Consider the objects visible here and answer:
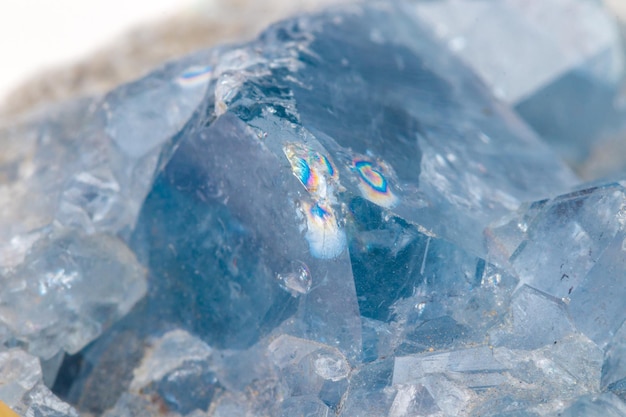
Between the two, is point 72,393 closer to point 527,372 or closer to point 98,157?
point 98,157

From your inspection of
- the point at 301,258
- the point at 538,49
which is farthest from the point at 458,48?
the point at 301,258

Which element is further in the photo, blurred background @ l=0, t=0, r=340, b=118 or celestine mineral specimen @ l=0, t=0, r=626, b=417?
blurred background @ l=0, t=0, r=340, b=118

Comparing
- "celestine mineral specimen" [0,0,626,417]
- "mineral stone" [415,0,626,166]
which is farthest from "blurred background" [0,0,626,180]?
"celestine mineral specimen" [0,0,626,417]

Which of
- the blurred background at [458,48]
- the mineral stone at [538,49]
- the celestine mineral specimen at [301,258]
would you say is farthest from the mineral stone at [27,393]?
A: the mineral stone at [538,49]

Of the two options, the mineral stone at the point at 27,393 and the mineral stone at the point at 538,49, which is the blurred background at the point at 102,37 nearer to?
the mineral stone at the point at 538,49

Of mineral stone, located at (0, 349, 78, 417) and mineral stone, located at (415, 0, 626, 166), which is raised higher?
mineral stone, located at (415, 0, 626, 166)

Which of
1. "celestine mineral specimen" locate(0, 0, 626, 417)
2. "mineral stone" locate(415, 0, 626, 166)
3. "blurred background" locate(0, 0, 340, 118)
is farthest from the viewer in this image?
"blurred background" locate(0, 0, 340, 118)

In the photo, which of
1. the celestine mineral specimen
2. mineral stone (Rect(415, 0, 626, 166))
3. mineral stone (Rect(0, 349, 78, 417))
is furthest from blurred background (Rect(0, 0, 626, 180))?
mineral stone (Rect(0, 349, 78, 417))

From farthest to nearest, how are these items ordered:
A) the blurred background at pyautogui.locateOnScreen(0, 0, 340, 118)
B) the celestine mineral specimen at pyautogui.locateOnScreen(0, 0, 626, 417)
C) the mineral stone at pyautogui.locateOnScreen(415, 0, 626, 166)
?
the blurred background at pyautogui.locateOnScreen(0, 0, 340, 118) → the mineral stone at pyautogui.locateOnScreen(415, 0, 626, 166) → the celestine mineral specimen at pyautogui.locateOnScreen(0, 0, 626, 417)

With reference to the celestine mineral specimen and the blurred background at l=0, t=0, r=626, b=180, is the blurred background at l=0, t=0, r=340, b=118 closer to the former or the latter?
the blurred background at l=0, t=0, r=626, b=180
